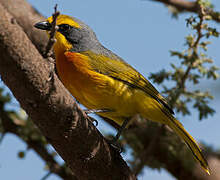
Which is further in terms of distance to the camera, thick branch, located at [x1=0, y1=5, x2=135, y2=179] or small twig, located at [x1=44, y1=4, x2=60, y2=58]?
thick branch, located at [x1=0, y1=5, x2=135, y2=179]

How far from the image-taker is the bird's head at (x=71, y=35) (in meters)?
4.43

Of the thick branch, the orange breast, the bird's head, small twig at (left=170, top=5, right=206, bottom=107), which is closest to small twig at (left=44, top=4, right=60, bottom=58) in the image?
the thick branch

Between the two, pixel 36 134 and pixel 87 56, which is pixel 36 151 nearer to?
pixel 36 134

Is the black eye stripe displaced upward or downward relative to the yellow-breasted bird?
upward

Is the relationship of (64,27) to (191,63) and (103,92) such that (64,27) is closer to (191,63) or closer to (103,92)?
(103,92)

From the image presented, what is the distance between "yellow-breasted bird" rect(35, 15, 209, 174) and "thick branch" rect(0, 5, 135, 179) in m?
0.59

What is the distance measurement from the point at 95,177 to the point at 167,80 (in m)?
1.60

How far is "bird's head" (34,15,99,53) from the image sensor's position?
443 cm

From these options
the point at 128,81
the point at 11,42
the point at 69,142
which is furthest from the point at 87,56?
the point at 11,42

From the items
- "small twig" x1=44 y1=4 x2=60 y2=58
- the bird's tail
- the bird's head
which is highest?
"small twig" x1=44 y1=4 x2=60 y2=58

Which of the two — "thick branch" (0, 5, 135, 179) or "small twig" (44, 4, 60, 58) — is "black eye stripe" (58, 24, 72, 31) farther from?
"small twig" (44, 4, 60, 58)

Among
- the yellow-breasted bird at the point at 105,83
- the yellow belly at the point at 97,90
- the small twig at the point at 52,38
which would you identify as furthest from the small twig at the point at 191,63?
the small twig at the point at 52,38

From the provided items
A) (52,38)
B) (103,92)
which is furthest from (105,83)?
(52,38)

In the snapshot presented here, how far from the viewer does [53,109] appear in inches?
112
